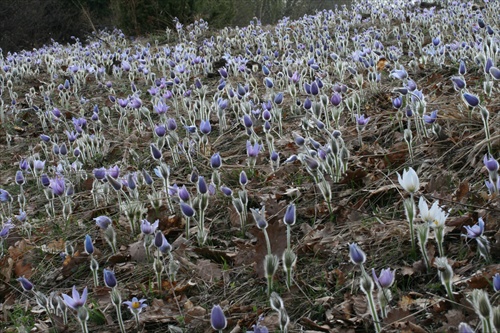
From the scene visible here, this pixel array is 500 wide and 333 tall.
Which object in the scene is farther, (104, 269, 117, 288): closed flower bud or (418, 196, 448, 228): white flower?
(104, 269, 117, 288): closed flower bud

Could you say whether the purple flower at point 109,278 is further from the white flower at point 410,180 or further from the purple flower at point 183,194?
the white flower at point 410,180

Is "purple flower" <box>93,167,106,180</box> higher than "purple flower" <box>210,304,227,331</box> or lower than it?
higher

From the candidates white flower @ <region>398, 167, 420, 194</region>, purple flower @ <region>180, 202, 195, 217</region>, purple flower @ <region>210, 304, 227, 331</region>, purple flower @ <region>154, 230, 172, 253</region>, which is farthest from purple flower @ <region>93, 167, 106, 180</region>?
white flower @ <region>398, 167, 420, 194</region>

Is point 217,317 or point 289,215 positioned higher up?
point 289,215

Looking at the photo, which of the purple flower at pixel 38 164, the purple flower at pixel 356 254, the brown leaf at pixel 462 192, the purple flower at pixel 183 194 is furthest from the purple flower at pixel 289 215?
the purple flower at pixel 38 164

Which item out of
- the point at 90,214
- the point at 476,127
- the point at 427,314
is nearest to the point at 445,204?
the point at 427,314

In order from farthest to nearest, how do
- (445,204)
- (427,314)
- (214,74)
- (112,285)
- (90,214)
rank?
(214,74)
(90,214)
(445,204)
(112,285)
(427,314)

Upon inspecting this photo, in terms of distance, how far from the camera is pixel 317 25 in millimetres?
10336

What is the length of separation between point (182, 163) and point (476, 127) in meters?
2.04

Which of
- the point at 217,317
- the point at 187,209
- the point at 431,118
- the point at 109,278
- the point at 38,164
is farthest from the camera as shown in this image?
the point at 38,164

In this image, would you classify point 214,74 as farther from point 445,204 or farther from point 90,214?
point 445,204

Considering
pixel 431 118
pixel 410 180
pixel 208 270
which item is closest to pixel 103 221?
pixel 208 270

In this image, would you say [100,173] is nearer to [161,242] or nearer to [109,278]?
[161,242]

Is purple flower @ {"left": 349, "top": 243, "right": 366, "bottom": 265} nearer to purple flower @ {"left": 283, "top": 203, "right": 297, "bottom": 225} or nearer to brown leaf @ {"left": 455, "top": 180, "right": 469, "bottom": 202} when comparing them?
purple flower @ {"left": 283, "top": 203, "right": 297, "bottom": 225}
